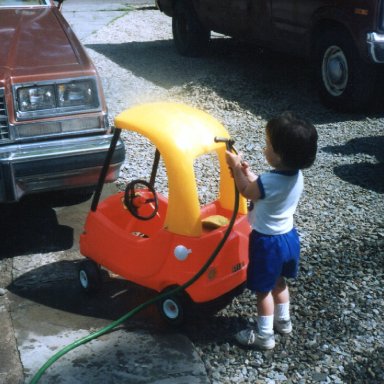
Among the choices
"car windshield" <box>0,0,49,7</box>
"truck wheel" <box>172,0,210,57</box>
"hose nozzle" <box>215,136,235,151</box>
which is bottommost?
"truck wheel" <box>172,0,210,57</box>

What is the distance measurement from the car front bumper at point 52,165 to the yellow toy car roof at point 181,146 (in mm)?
704

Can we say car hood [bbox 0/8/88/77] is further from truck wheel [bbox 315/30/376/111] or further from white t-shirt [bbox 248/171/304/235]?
truck wheel [bbox 315/30/376/111]

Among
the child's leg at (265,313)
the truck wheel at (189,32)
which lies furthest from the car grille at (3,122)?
the truck wheel at (189,32)

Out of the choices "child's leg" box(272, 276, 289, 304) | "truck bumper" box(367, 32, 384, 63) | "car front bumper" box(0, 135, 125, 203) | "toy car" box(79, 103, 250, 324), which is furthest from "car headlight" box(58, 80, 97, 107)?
"truck bumper" box(367, 32, 384, 63)

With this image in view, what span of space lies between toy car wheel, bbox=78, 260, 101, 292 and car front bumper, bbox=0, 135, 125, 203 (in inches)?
22.3

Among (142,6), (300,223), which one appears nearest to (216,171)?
(300,223)

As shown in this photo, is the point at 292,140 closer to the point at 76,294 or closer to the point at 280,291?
the point at 280,291

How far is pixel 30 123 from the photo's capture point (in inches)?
160

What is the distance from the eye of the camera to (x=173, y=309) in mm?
3475

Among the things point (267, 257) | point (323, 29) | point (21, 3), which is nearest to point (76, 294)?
point (267, 257)

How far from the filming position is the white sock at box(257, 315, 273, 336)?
3.28 meters

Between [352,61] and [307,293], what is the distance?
3.57 m

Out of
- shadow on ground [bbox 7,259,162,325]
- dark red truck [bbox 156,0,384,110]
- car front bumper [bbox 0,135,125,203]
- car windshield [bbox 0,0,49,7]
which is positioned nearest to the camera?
shadow on ground [bbox 7,259,162,325]

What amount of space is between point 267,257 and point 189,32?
23.0ft
